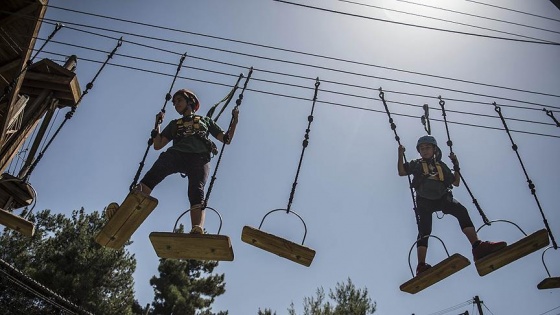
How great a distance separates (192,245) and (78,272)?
708 inches

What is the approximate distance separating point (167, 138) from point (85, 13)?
2.53 m

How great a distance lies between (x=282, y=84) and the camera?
21.5 feet

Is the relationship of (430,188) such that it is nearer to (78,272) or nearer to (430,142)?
(430,142)

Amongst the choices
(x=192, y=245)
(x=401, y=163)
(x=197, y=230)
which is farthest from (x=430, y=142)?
(x=192, y=245)

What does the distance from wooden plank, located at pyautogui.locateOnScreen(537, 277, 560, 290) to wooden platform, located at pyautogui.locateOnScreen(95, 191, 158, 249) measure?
4.55 metres

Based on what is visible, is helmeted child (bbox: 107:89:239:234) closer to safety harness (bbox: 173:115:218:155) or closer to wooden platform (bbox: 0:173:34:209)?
safety harness (bbox: 173:115:218:155)

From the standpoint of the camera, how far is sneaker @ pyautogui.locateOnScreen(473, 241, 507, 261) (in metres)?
4.33

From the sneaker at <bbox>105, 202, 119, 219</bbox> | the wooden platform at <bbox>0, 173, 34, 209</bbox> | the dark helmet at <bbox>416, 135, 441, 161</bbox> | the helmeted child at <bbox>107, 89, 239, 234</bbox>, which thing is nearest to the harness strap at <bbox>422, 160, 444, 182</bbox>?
the dark helmet at <bbox>416, 135, 441, 161</bbox>

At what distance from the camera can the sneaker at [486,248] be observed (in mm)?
4328

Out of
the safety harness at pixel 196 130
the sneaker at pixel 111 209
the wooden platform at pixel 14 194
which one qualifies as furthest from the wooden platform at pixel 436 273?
the wooden platform at pixel 14 194

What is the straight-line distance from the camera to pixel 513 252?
4.21 metres

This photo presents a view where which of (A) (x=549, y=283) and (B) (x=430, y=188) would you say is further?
(B) (x=430, y=188)

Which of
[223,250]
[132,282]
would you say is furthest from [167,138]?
[132,282]

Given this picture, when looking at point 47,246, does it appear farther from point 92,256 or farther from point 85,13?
point 85,13
